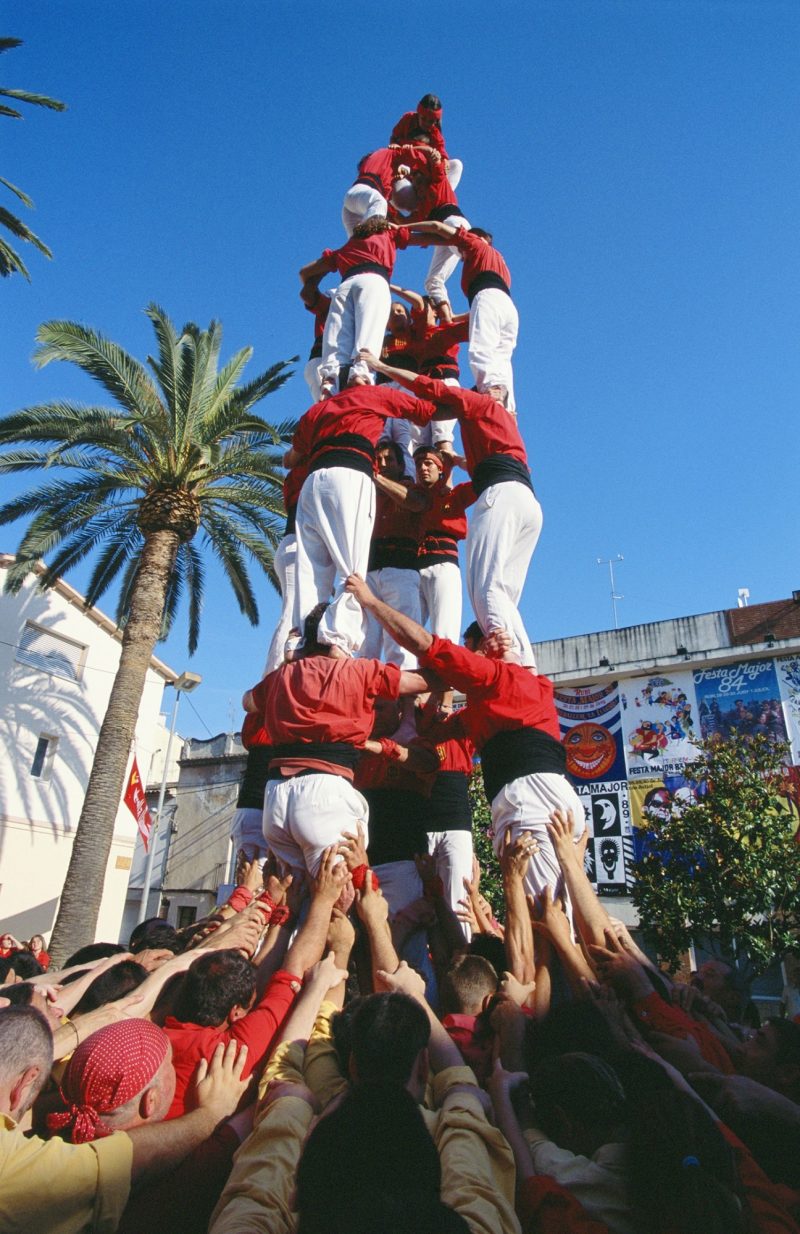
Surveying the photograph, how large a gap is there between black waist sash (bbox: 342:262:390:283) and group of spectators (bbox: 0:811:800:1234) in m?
5.22

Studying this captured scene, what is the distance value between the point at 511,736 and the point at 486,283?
14.8 feet

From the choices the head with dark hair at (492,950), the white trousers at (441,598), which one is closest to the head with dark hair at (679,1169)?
the head with dark hair at (492,950)

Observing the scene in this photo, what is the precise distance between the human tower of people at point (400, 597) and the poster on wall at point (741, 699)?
57.2ft

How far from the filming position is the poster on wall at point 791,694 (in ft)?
71.3

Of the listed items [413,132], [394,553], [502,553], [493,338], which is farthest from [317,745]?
[413,132]

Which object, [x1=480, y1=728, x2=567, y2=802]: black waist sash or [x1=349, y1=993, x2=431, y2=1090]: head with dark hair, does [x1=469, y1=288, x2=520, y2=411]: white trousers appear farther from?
[x1=349, y1=993, x2=431, y2=1090]: head with dark hair

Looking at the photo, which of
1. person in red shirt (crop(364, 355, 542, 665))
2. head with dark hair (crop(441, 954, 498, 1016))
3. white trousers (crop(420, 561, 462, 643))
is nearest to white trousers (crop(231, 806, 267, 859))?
white trousers (crop(420, 561, 462, 643))

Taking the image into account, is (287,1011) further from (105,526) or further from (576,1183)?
(105,526)

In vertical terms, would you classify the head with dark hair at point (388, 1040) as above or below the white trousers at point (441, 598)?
below

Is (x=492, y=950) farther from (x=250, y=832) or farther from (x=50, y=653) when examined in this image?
(x=50, y=653)

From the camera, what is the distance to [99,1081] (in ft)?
7.52

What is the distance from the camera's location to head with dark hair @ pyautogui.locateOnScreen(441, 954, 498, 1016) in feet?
11.7

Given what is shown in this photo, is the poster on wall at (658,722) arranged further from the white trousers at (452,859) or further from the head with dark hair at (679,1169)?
the head with dark hair at (679,1169)

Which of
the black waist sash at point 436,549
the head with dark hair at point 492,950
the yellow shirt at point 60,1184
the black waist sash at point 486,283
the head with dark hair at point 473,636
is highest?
the black waist sash at point 486,283
